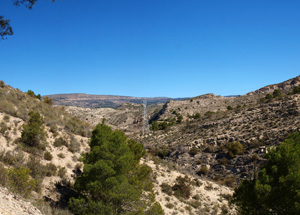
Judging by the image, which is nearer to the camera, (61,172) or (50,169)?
(50,169)

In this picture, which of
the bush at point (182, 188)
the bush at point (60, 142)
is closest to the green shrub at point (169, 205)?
the bush at point (182, 188)

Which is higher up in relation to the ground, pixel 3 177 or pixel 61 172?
pixel 3 177

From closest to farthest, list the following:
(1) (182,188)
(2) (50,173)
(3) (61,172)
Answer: (2) (50,173) < (3) (61,172) < (1) (182,188)

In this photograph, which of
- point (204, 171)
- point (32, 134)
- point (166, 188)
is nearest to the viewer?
point (32, 134)

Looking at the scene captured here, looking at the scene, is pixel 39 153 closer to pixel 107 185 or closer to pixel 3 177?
pixel 3 177

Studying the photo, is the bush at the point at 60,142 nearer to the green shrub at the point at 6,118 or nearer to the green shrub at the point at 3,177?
the green shrub at the point at 6,118

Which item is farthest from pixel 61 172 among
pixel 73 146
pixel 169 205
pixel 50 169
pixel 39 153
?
pixel 169 205

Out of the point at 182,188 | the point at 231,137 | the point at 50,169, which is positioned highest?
the point at 50,169

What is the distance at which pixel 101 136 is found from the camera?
11.6 metres

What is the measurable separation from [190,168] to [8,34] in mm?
23525

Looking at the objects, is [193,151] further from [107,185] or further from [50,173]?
[107,185]

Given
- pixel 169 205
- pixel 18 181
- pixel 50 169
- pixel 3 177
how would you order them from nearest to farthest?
pixel 18 181
pixel 3 177
pixel 50 169
pixel 169 205

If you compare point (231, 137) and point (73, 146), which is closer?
point (73, 146)

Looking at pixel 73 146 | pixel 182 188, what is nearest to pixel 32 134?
pixel 73 146
